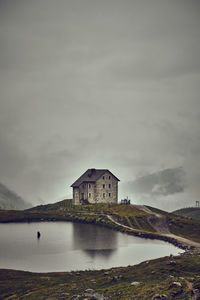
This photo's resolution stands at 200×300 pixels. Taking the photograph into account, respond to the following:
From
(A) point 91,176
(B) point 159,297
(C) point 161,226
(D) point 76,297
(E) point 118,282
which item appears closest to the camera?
(B) point 159,297

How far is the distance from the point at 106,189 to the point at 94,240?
55.2m

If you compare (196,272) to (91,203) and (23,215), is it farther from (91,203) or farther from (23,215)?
(91,203)

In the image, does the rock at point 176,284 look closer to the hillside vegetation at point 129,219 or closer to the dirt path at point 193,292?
the dirt path at point 193,292

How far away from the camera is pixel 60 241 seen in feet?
260

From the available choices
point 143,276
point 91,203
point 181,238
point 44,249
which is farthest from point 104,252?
point 91,203

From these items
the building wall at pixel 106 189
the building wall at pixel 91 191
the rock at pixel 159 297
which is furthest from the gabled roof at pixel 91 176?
the rock at pixel 159 297

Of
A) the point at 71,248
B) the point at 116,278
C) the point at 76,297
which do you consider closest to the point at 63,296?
the point at 76,297

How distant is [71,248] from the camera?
73.1 meters

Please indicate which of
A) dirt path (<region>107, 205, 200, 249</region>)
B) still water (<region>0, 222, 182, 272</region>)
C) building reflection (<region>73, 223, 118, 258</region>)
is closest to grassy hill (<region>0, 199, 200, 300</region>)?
still water (<region>0, 222, 182, 272</region>)

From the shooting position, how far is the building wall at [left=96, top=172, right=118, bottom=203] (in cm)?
13350

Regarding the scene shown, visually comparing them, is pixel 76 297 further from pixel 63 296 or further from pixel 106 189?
pixel 106 189

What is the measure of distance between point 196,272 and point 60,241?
33475mm

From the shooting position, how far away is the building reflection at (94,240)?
230 ft

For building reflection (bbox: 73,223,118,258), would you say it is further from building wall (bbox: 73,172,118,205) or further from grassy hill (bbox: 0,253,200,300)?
building wall (bbox: 73,172,118,205)
